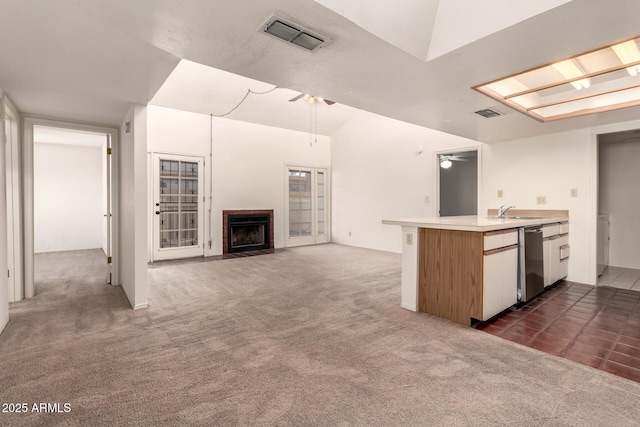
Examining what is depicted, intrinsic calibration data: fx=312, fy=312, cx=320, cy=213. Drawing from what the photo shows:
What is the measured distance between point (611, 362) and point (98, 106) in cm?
501

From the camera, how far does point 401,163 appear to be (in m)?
6.65

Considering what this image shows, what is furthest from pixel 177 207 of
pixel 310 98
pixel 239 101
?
pixel 310 98

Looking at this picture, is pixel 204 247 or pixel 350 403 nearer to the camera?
pixel 350 403

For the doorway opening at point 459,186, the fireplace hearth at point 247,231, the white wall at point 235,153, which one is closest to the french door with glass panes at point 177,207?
the white wall at point 235,153

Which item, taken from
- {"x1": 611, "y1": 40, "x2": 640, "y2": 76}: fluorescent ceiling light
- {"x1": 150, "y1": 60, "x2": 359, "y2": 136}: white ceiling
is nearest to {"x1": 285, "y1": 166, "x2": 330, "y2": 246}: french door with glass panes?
{"x1": 150, "y1": 60, "x2": 359, "y2": 136}: white ceiling

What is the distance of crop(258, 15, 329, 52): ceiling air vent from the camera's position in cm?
173

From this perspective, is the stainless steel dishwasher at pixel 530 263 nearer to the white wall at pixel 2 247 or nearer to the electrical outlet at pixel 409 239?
the electrical outlet at pixel 409 239

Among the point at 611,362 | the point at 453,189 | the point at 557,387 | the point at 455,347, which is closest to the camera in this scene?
the point at 557,387

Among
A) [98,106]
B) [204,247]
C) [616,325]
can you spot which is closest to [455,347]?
[616,325]

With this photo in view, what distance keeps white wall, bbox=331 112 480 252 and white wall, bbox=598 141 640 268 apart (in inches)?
84.3

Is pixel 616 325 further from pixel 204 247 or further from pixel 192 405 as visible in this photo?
pixel 204 247

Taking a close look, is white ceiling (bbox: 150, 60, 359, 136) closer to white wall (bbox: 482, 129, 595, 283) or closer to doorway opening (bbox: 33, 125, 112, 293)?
doorway opening (bbox: 33, 125, 112, 293)

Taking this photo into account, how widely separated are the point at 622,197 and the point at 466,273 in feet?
13.9

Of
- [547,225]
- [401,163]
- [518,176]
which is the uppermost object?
[401,163]
